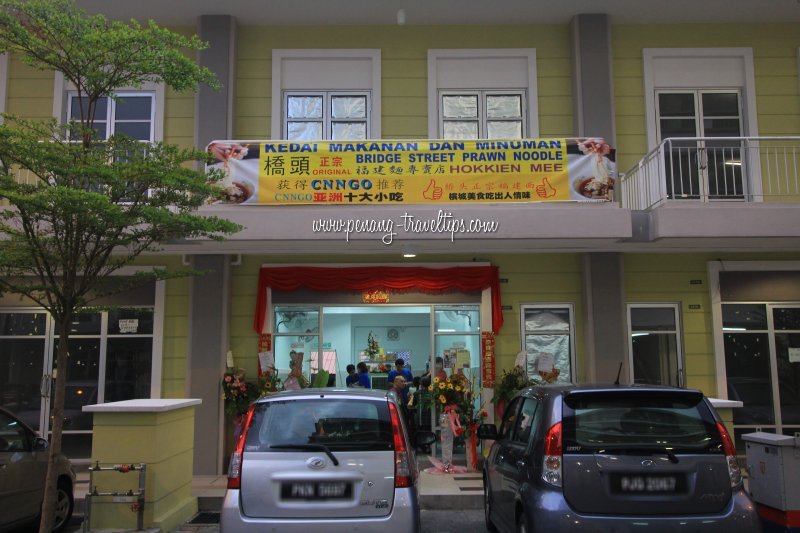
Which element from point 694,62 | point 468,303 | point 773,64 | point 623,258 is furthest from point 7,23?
point 773,64

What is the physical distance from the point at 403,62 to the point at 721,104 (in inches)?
222

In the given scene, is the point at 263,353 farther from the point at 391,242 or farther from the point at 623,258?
the point at 623,258

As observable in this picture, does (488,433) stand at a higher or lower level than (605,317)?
lower

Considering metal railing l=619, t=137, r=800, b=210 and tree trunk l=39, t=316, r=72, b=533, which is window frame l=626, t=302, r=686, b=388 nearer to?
metal railing l=619, t=137, r=800, b=210

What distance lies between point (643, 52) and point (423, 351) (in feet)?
21.2

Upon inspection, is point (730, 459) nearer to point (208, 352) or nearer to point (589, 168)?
point (589, 168)

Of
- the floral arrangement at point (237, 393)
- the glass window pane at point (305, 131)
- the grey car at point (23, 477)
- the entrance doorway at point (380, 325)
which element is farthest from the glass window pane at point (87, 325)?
the glass window pane at point (305, 131)

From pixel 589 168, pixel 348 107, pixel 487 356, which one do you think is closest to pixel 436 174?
pixel 589 168

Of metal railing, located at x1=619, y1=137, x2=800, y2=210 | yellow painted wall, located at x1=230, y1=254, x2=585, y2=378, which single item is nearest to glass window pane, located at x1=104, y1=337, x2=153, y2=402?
yellow painted wall, located at x1=230, y1=254, x2=585, y2=378

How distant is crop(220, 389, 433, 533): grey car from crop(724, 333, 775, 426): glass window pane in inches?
316

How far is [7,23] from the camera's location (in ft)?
19.2

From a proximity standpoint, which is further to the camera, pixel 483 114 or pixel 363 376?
Result: pixel 483 114

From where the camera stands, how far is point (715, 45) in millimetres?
11812

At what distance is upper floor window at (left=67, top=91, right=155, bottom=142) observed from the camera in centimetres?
1164
